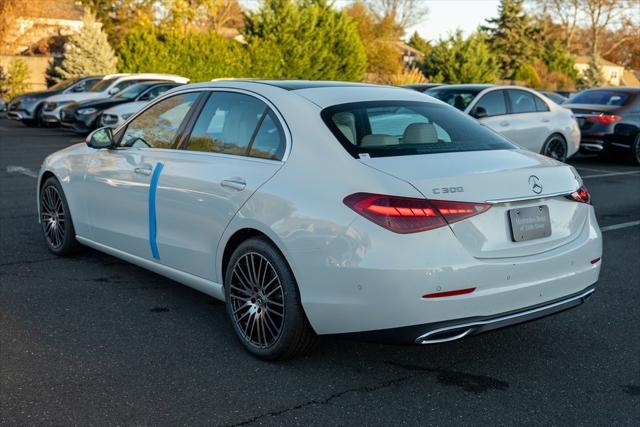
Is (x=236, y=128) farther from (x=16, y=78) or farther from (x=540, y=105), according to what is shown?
(x=16, y=78)

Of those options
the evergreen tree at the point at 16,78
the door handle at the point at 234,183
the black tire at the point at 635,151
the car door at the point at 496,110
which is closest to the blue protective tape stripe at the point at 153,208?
the door handle at the point at 234,183

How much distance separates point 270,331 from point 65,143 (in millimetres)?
14439

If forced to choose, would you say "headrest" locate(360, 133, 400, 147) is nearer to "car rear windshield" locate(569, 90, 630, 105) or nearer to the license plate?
the license plate

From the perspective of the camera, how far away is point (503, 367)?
4.13 m

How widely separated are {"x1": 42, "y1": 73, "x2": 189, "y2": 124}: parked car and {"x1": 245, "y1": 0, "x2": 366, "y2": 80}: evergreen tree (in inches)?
441

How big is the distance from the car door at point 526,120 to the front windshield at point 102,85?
12.1 m

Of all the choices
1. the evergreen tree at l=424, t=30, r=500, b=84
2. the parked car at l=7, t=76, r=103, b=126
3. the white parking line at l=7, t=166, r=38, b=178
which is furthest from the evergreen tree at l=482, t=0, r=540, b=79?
the white parking line at l=7, t=166, r=38, b=178

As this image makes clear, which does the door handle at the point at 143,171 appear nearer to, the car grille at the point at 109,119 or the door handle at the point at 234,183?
the door handle at the point at 234,183

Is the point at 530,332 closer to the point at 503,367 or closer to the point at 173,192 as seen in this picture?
the point at 503,367

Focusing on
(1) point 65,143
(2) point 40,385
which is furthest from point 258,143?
(1) point 65,143

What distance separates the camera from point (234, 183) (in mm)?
4242

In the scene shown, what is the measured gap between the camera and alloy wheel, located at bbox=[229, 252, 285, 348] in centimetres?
402

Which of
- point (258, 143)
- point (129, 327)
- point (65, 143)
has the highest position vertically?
point (258, 143)

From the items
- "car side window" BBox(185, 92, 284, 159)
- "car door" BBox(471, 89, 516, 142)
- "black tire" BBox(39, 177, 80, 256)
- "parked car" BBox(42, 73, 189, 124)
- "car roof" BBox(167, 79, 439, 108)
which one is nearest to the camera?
"car side window" BBox(185, 92, 284, 159)
